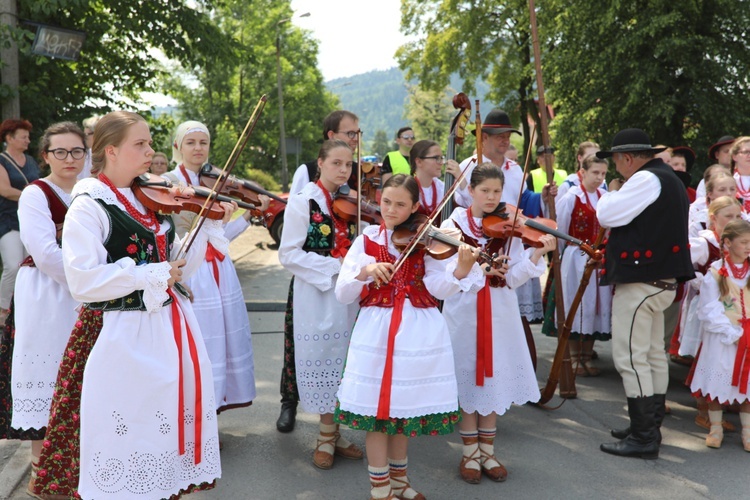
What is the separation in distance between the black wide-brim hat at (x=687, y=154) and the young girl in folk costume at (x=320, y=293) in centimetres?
338

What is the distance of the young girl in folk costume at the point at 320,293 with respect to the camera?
13.7 feet

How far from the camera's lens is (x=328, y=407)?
420 centimetres

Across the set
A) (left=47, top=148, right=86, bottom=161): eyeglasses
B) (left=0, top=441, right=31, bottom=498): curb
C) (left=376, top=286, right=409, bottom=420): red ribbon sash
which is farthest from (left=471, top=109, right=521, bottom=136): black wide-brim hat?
(left=0, top=441, right=31, bottom=498): curb

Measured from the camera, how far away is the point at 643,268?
4371 mm

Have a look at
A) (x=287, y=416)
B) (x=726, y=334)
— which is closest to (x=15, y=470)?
(x=287, y=416)

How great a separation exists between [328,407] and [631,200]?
7.27 ft

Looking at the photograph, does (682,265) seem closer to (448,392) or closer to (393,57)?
(448,392)

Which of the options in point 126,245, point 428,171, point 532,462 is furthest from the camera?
point 428,171

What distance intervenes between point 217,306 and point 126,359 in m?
1.61

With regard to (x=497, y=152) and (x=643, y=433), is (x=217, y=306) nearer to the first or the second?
(x=497, y=152)

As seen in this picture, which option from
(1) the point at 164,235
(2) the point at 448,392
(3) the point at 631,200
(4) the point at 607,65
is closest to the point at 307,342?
(2) the point at 448,392

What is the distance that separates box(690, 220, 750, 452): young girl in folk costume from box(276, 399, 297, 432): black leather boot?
2.73 metres

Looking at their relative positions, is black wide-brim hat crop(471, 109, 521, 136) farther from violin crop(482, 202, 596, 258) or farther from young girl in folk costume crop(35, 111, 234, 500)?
young girl in folk costume crop(35, 111, 234, 500)

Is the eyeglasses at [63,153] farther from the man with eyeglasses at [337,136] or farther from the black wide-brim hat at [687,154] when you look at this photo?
the black wide-brim hat at [687,154]
